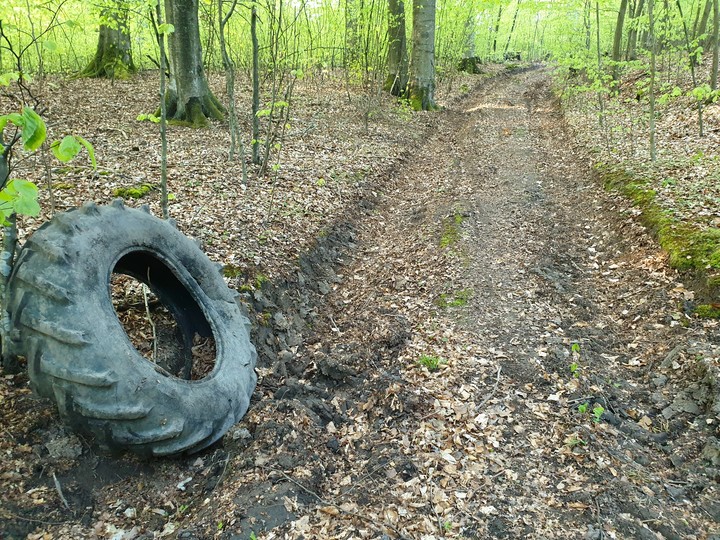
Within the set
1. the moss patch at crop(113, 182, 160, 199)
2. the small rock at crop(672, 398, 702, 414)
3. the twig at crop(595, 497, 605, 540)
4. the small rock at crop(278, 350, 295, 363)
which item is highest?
the moss patch at crop(113, 182, 160, 199)

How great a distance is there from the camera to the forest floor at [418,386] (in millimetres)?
2732

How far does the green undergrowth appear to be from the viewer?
478 cm

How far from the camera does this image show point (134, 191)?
5.71 meters

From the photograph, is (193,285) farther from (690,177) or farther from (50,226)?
(690,177)

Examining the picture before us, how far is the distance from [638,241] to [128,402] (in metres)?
6.13

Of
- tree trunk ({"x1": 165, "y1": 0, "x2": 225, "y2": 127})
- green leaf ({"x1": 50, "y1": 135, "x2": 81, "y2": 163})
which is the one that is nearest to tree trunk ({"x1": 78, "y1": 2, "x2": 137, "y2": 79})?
tree trunk ({"x1": 165, "y1": 0, "x2": 225, "y2": 127})

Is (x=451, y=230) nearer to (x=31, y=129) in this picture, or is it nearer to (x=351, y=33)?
(x=31, y=129)

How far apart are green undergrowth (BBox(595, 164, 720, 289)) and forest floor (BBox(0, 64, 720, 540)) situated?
7.4 inches

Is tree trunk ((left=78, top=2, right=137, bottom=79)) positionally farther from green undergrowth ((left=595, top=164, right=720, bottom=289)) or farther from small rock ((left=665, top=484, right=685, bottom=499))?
small rock ((left=665, top=484, right=685, bottom=499))

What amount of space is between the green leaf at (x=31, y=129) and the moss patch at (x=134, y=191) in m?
4.04

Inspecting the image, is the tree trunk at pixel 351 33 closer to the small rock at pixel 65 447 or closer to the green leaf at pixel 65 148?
the green leaf at pixel 65 148

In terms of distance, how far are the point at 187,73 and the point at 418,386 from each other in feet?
27.0

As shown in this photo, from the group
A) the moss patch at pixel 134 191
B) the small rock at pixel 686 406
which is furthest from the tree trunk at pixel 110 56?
the small rock at pixel 686 406

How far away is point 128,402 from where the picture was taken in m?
2.66
